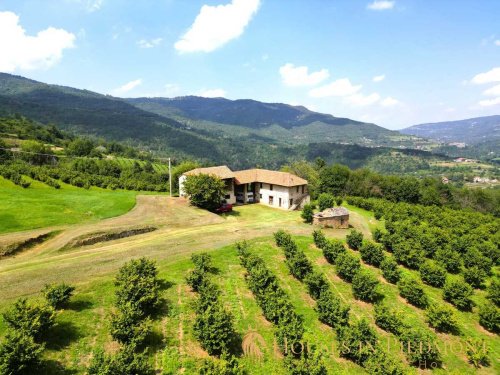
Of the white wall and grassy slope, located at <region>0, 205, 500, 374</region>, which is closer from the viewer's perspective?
grassy slope, located at <region>0, 205, 500, 374</region>

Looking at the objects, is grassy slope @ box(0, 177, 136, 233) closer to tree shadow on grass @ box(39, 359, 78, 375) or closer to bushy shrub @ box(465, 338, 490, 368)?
tree shadow on grass @ box(39, 359, 78, 375)

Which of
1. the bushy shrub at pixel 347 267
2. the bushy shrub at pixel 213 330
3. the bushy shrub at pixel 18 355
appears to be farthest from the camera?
the bushy shrub at pixel 347 267

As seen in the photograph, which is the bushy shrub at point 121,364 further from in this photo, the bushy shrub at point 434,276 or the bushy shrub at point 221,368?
the bushy shrub at point 434,276

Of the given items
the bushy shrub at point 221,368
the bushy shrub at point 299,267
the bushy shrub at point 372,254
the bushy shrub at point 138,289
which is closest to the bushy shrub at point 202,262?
the bushy shrub at point 138,289

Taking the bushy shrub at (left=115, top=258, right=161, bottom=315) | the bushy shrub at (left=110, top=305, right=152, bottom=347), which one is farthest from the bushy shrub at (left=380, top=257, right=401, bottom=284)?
the bushy shrub at (left=110, top=305, right=152, bottom=347)

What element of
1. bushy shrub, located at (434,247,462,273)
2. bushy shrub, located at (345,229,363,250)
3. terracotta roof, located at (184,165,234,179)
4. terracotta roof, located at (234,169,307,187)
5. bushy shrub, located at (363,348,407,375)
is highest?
terracotta roof, located at (184,165,234,179)

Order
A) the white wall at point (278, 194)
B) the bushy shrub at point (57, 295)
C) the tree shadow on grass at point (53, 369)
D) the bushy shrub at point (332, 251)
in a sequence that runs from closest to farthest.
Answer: the tree shadow on grass at point (53, 369) → the bushy shrub at point (57, 295) → the bushy shrub at point (332, 251) → the white wall at point (278, 194)

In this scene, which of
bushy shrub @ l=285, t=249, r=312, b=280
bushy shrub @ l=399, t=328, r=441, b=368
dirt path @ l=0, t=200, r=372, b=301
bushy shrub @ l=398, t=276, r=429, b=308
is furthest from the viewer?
bushy shrub @ l=285, t=249, r=312, b=280
